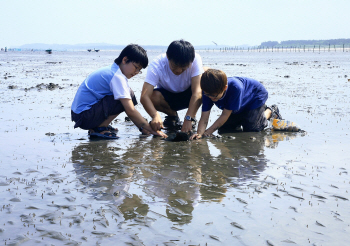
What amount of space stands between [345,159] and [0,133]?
18.7 feet

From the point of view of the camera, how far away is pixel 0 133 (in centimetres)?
674

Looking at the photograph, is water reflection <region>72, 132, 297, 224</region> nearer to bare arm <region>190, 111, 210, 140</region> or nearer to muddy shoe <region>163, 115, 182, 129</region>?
bare arm <region>190, 111, 210, 140</region>

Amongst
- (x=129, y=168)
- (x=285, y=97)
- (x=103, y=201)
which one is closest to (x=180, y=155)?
(x=129, y=168)

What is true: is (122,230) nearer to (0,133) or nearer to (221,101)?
(221,101)

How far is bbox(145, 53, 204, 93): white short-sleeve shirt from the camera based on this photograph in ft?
22.0

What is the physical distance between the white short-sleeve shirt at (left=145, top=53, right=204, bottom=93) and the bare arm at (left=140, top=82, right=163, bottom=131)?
0.43 ft

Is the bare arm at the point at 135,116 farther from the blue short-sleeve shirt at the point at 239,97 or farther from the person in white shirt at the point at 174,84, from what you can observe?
the blue short-sleeve shirt at the point at 239,97

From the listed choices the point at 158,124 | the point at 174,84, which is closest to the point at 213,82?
the point at 158,124

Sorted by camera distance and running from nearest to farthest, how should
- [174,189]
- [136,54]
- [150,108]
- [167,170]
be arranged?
1. [174,189]
2. [167,170]
3. [136,54]
4. [150,108]

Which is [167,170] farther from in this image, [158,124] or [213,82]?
[158,124]

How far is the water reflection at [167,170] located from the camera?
358 centimetres

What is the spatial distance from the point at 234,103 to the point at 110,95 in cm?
209

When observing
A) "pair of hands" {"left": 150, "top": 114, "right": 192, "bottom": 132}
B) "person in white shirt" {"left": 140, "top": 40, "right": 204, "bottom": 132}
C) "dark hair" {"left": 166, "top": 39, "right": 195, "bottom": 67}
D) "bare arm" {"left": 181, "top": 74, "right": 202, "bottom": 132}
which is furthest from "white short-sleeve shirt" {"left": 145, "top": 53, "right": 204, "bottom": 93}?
"pair of hands" {"left": 150, "top": 114, "right": 192, "bottom": 132}

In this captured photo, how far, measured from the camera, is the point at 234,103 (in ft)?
20.2
